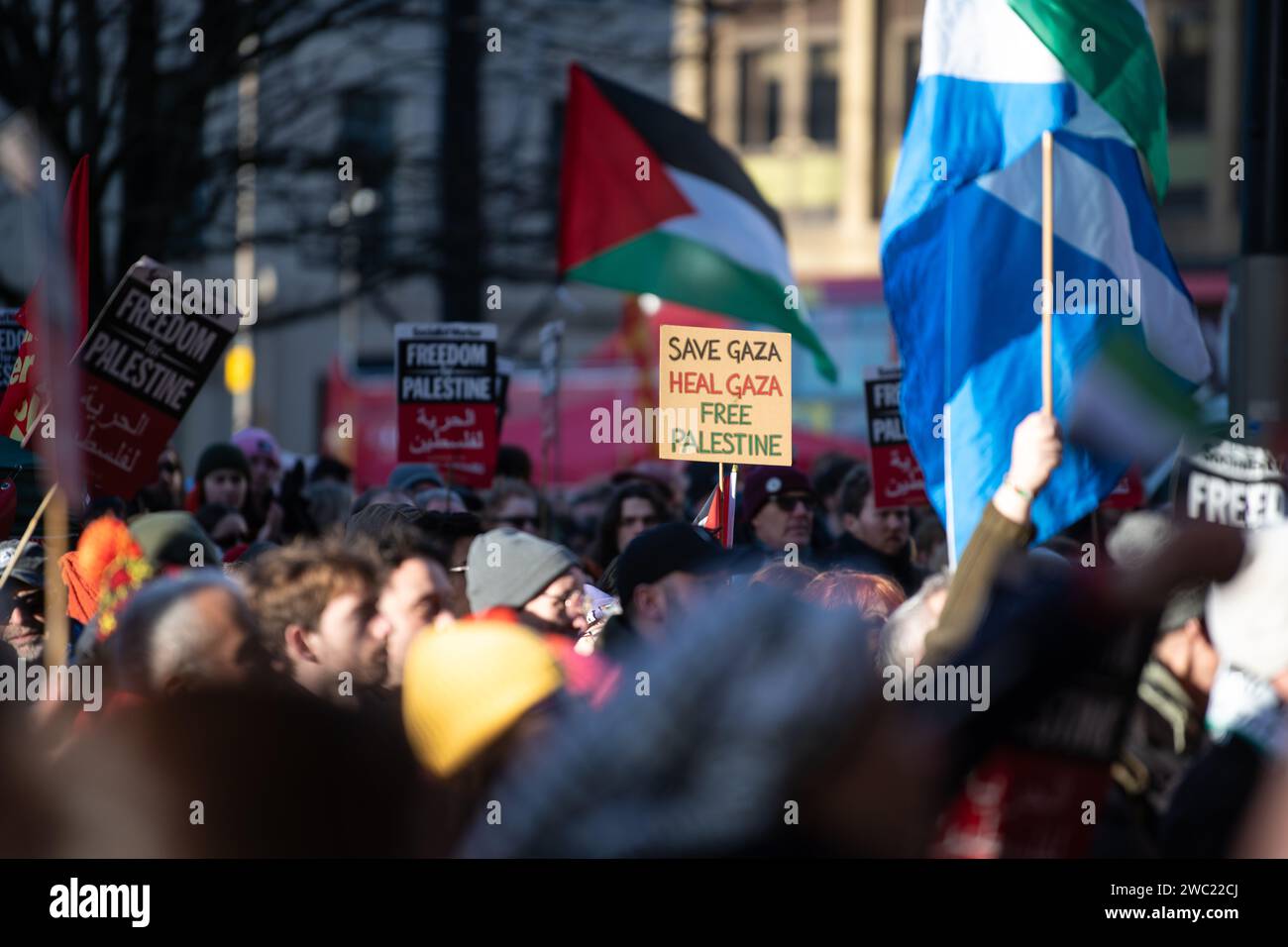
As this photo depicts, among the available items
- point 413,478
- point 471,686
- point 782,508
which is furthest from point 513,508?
point 471,686

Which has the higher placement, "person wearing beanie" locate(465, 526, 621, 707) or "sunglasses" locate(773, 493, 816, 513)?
"sunglasses" locate(773, 493, 816, 513)

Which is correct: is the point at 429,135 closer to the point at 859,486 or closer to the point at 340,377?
the point at 859,486

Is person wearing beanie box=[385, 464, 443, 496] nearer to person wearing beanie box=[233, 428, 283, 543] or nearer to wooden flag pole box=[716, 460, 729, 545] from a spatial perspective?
person wearing beanie box=[233, 428, 283, 543]

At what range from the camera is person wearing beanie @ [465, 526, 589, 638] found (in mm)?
5039

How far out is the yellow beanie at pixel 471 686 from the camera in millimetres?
2969

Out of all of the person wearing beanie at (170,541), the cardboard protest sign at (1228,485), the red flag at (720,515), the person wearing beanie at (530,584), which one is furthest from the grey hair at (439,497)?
the cardboard protest sign at (1228,485)

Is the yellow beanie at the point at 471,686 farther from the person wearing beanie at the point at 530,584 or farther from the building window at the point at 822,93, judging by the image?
the building window at the point at 822,93

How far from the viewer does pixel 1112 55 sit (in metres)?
5.95

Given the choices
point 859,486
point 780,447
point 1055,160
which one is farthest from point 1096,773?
point 859,486

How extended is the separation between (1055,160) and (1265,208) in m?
0.87

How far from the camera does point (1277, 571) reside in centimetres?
361

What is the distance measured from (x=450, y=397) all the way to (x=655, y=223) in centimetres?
129

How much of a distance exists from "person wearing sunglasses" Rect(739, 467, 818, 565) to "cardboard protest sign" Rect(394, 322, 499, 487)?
1976mm

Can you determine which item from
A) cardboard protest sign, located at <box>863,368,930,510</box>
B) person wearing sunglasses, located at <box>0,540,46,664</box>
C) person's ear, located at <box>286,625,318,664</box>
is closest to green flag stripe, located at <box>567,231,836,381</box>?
cardboard protest sign, located at <box>863,368,930,510</box>
